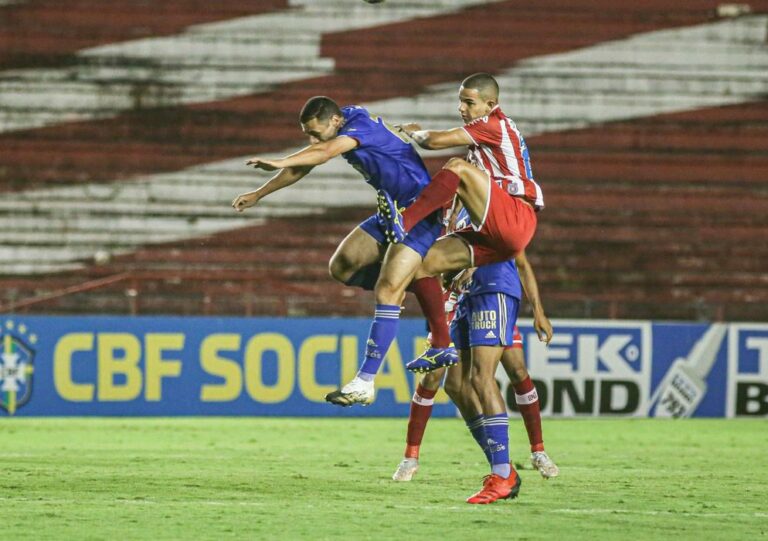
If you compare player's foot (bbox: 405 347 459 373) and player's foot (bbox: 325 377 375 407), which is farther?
player's foot (bbox: 405 347 459 373)

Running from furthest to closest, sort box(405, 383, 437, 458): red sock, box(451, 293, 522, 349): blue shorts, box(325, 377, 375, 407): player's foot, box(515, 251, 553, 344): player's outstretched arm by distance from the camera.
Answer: box(405, 383, 437, 458): red sock, box(515, 251, 553, 344): player's outstretched arm, box(451, 293, 522, 349): blue shorts, box(325, 377, 375, 407): player's foot

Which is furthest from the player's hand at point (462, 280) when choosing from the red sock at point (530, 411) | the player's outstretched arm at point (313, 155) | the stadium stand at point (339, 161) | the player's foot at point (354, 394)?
the stadium stand at point (339, 161)

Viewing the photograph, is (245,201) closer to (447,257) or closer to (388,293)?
(388,293)

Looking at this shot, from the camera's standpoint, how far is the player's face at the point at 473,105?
27.3 feet

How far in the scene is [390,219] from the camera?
8.40m

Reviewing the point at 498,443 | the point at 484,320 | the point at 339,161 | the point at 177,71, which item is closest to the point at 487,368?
Result: the point at 484,320

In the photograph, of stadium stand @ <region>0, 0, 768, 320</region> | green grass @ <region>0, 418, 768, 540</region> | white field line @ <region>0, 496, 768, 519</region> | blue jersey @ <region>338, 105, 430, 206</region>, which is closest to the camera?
green grass @ <region>0, 418, 768, 540</region>

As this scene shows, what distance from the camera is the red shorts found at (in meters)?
7.86

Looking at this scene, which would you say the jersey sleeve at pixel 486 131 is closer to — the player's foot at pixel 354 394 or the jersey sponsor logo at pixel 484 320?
the jersey sponsor logo at pixel 484 320

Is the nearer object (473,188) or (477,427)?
(473,188)

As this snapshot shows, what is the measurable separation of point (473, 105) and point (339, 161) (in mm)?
10924

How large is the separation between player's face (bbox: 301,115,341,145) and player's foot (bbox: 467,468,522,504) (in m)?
→ 2.32

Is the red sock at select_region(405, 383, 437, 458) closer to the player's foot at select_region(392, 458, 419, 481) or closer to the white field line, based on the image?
the player's foot at select_region(392, 458, 419, 481)

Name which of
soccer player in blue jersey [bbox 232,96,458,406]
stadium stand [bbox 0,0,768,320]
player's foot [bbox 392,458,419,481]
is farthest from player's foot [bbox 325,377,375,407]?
stadium stand [bbox 0,0,768,320]
